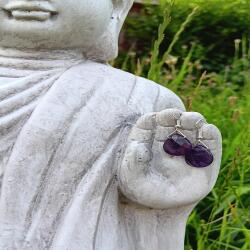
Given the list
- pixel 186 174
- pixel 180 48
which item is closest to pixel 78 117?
pixel 186 174

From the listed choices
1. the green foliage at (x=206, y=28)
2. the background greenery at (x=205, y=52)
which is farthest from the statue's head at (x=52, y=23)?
the green foliage at (x=206, y=28)

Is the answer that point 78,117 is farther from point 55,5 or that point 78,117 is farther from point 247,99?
point 247,99

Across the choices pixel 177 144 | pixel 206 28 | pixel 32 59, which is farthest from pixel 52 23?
pixel 206 28

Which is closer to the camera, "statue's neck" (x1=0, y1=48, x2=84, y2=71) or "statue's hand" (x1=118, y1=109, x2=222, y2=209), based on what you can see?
"statue's hand" (x1=118, y1=109, x2=222, y2=209)

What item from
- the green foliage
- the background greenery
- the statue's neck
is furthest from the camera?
the green foliage

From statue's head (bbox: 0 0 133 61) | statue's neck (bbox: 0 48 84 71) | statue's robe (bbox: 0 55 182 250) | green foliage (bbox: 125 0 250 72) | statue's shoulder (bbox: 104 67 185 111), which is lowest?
green foliage (bbox: 125 0 250 72)

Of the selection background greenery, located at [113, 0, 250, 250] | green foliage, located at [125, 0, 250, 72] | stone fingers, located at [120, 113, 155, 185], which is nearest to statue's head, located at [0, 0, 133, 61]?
stone fingers, located at [120, 113, 155, 185]

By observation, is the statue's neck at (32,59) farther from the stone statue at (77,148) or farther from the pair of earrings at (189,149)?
the pair of earrings at (189,149)

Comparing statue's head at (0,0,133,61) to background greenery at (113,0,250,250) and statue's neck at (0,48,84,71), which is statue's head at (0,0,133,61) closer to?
statue's neck at (0,48,84,71)
